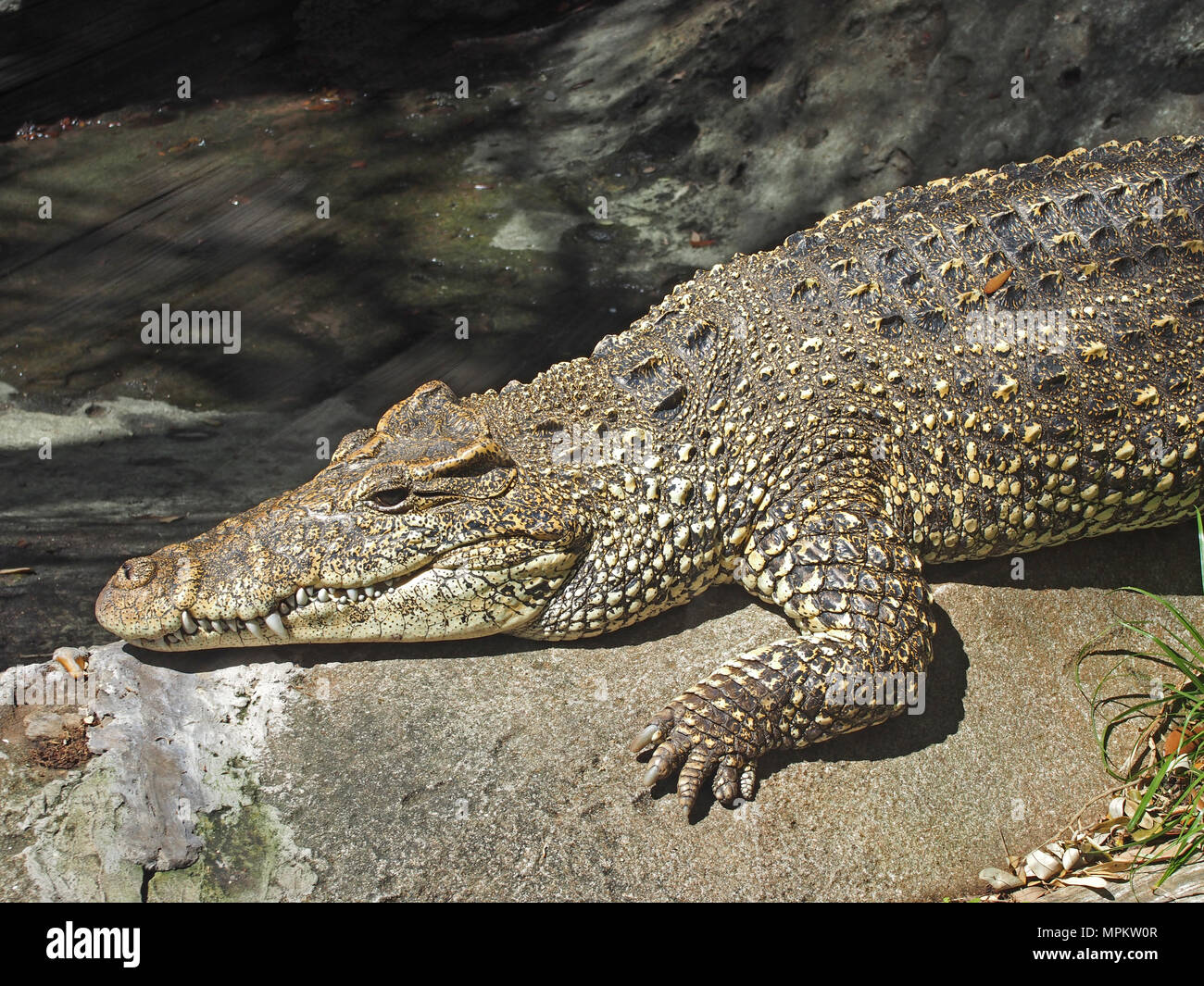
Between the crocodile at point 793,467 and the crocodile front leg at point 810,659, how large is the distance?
0.04 ft

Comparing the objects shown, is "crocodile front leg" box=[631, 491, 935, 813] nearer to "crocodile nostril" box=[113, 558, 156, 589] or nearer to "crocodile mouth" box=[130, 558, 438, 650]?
"crocodile mouth" box=[130, 558, 438, 650]

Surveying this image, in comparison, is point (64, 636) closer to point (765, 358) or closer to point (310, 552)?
point (310, 552)

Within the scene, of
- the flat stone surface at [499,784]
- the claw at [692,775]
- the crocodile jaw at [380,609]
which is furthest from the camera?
the crocodile jaw at [380,609]

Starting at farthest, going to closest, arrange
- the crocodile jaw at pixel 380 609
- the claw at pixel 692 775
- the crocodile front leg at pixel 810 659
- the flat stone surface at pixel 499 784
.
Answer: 1. the crocodile jaw at pixel 380 609
2. the crocodile front leg at pixel 810 659
3. the claw at pixel 692 775
4. the flat stone surface at pixel 499 784

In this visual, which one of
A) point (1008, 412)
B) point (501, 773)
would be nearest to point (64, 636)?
point (501, 773)

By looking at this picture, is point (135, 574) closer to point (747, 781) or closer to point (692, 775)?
point (692, 775)

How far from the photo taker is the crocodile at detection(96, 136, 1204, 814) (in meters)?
4.18

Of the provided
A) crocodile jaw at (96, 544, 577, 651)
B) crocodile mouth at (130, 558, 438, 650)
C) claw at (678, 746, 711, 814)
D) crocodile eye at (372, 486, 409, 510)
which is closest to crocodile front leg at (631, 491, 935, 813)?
claw at (678, 746, 711, 814)

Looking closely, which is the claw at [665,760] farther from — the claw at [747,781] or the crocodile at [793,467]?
the claw at [747,781]

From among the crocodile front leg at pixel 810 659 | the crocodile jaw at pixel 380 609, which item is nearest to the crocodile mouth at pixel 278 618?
the crocodile jaw at pixel 380 609

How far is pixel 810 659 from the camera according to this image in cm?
419

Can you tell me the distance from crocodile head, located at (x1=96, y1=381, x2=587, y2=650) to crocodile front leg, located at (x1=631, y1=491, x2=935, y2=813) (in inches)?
32.5

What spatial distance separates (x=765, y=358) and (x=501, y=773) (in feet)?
Result: 7.12

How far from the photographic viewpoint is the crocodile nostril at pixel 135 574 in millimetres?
4133
